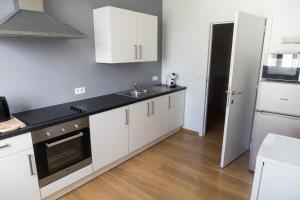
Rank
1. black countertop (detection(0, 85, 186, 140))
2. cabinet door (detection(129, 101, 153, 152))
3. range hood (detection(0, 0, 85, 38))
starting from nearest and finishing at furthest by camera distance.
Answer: range hood (detection(0, 0, 85, 38)) → black countertop (detection(0, 85, 186, 140)) → cabinet door (detection(129, 101, 153, 152))

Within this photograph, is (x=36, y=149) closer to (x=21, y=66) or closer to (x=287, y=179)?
(x=21, y=66)

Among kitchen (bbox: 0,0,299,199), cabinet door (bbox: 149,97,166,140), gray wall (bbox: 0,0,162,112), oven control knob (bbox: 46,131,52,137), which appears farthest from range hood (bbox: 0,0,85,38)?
cabinet door (bbox: 149,97,166,140)

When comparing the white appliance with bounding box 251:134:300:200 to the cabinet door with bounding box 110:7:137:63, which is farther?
the cabinet door with bounding box 110:7:137:63

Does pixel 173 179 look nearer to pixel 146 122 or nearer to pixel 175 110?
pixel 146 122

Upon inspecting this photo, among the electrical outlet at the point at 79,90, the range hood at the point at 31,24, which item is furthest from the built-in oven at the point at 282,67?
the electrical outlet at the point at 79,90

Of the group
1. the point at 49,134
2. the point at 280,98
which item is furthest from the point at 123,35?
the point at 280,98

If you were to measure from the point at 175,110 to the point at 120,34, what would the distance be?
63.4 inches

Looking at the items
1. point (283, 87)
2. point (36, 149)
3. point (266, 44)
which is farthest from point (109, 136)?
point (266, 44)

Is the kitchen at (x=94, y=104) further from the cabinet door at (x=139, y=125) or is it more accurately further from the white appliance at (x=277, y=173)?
the white appliance at (x=277, y=173)

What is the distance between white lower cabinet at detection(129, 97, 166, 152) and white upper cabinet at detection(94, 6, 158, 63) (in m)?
0.68

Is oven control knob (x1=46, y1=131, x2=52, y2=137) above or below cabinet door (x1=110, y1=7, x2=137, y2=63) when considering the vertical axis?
below

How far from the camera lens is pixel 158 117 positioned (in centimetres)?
321

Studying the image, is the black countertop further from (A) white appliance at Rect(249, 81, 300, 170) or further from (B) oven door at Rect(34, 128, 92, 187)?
(A) white appliance at Rect(249, 81, 300, 170)

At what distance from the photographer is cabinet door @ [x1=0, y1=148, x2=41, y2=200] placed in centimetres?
167
